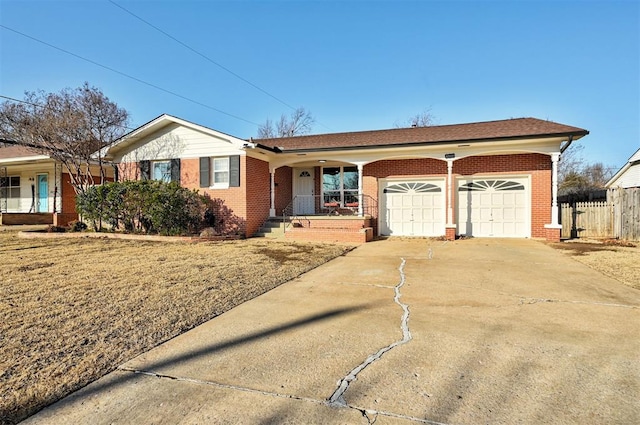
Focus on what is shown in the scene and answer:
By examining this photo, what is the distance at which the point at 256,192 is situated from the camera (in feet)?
45.1

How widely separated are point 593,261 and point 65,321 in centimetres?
940

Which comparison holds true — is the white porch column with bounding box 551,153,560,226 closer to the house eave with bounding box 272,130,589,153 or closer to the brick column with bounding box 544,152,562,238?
the brick column with bounding box 544,152,562,238

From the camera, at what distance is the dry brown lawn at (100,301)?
280 centimetres

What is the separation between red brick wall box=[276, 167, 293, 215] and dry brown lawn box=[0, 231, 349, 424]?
249 inches

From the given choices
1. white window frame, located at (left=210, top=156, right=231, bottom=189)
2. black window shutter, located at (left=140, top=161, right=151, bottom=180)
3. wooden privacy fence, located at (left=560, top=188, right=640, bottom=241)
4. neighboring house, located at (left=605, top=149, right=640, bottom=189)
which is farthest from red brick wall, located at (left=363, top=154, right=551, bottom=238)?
neighboring house, located at (left=605, top=149, right=640, bottom=189)

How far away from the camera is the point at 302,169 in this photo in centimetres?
1636

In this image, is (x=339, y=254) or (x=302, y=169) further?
(x=302, y=169)

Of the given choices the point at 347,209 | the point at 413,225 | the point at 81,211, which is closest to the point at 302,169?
the point at 347,209

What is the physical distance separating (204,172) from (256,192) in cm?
208

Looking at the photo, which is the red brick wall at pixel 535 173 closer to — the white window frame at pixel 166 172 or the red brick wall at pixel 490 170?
the red brick wall at pixel 490 170

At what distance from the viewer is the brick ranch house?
1240 centimetres

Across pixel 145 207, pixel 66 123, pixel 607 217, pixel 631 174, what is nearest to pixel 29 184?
pixel 66 123

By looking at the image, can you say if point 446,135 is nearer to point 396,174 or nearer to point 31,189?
point 396,174

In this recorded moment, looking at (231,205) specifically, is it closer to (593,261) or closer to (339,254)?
(339,254)
